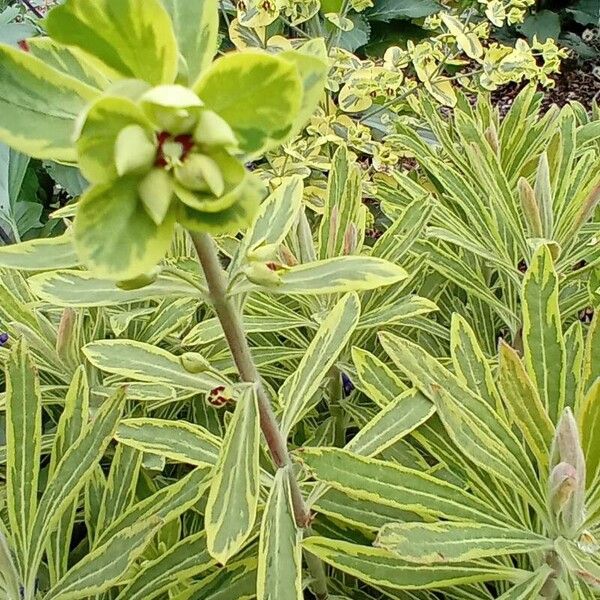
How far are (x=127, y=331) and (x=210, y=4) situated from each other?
554 millimetres

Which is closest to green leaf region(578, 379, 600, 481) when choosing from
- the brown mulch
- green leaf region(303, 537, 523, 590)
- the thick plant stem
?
green leaf region(303, 537, 523, 590)

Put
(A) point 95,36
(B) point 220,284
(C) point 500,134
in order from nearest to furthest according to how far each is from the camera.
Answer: (A) point 95,36 → (B) point 220,284 → (C) point 500,134

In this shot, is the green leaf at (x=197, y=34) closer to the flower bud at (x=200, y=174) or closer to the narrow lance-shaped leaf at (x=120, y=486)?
the flower bud at (x=200, y=174)

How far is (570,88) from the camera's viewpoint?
3.55m

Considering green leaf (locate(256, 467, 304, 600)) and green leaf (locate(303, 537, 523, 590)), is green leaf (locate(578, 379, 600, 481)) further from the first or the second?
green leaf (locate(256, 467, 304, 600))

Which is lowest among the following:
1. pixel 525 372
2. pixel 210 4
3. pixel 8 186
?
pixel 525 372

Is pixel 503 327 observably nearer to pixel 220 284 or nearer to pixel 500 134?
pixel 500 134

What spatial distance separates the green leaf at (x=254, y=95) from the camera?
0.37m

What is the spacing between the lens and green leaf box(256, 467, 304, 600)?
56 cm

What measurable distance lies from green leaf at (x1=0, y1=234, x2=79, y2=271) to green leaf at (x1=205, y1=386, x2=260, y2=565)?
154 millimetres

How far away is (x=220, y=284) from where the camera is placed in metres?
0.49

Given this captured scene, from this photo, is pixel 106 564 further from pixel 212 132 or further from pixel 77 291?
pixel 212 132

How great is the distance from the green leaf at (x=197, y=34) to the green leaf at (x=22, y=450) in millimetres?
365

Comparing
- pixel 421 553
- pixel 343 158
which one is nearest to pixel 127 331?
pixel 343 158
